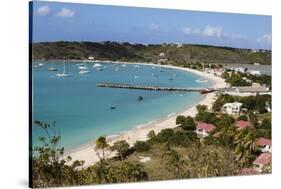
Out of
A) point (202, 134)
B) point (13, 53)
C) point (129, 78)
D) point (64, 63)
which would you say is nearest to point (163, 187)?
point (202, 134)

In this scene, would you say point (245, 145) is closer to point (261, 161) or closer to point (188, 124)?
point (261, 161)

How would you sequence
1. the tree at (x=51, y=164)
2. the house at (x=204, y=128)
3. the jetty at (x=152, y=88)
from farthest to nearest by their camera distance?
the house at (x=204, y=128) → the jetty at (x=152, y=88) → the tree at (x=51, y=164)

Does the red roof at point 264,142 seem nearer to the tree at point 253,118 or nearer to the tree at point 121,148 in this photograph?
the tree at point 253,118

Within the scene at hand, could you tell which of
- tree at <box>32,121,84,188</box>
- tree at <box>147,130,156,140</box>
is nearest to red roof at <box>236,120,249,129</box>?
tree at <box>147,130,156,140</box>

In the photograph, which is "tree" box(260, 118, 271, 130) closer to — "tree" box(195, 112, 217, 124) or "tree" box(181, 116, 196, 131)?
"tree" box(195, 112, 217, 124)

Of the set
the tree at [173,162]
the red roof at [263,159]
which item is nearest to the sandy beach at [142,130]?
the tree at [173,162]

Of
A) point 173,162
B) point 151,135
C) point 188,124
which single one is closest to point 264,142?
point 188,124
